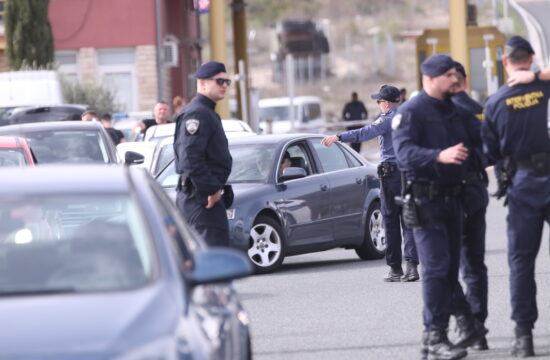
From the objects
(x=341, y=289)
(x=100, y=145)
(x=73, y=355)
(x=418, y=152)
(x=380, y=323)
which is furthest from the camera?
(x=100, y=145)

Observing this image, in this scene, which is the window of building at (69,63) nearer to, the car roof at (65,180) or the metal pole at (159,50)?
the metal pole at (159,50)

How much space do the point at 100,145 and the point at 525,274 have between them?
7.73m

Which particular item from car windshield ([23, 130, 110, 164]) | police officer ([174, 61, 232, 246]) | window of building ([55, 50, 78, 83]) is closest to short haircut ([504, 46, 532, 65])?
police officer ([174, 61, 232, 246])

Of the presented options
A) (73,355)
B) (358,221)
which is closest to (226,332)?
(73,355)

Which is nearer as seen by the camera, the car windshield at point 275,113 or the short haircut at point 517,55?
the short haircut at point 517,55

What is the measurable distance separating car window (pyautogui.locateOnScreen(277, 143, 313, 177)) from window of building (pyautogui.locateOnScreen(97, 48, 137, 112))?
81.4 ft

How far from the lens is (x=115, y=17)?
39.6 metres

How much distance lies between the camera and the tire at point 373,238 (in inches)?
621

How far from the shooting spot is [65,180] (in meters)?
6.29

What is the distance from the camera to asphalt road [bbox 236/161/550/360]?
30.5 feet

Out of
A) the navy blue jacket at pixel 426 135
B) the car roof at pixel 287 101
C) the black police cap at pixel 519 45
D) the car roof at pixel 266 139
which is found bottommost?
the car roof at pixel 287 101

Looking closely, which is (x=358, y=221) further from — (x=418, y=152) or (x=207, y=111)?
(x=418, y=152)

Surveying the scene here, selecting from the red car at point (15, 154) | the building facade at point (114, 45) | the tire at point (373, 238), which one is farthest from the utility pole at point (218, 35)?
the red car at point (15, 154)

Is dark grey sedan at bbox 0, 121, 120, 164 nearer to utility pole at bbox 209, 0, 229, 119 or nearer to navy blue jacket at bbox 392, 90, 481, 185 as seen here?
navy blue jacket at bbox 392, 90, 481, 185
